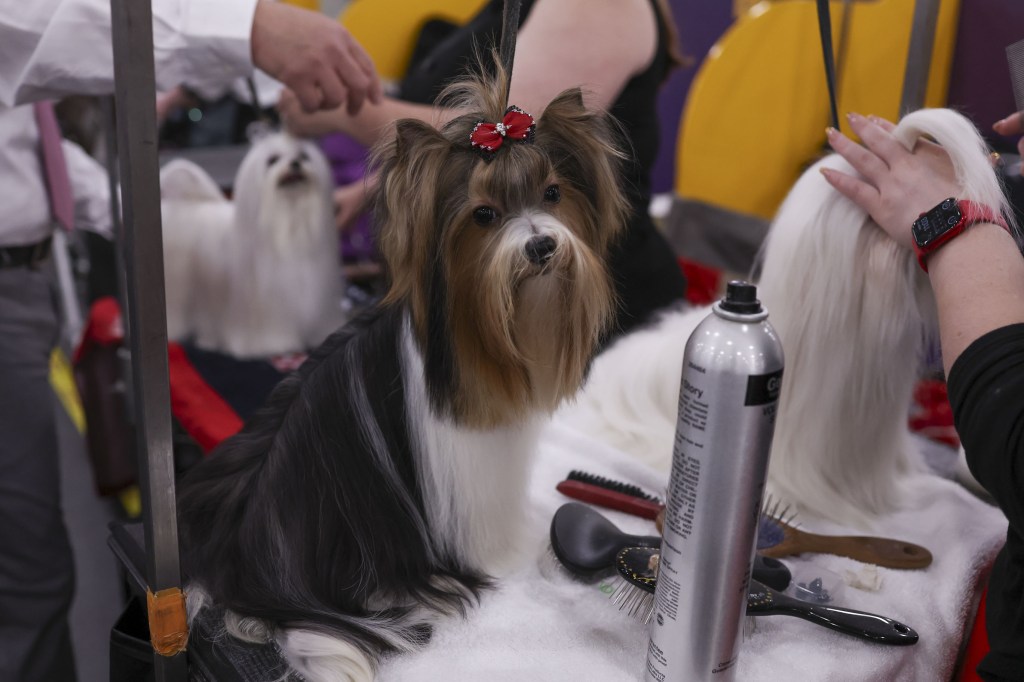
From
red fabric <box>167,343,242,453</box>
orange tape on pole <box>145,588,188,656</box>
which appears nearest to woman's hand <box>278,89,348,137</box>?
red fabric <box>167,343,242,453</box>

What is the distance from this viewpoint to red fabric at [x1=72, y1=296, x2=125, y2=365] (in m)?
2.36

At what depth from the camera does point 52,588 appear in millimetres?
1485

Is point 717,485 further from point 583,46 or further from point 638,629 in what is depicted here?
point 583,46

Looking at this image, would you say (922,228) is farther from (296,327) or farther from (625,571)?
(296,327)

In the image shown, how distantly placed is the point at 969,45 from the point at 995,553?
5.71ft

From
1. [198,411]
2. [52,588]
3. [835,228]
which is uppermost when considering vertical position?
[835,228]

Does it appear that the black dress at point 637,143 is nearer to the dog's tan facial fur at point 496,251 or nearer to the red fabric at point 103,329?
the dog's tan facial fur at point 496,251

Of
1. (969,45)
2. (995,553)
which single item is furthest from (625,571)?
(969,45)

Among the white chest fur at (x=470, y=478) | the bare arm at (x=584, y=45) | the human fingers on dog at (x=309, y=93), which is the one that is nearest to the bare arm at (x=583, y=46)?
the bare arm at (x=584, y=45)

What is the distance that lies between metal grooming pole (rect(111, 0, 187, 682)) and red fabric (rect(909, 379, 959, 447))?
1.37m

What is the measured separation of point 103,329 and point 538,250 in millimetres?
1913

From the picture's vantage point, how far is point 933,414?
1.75m

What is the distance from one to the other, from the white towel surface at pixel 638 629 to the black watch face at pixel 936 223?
1.41ft

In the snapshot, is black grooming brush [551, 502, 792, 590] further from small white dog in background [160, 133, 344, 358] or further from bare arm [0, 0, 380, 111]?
small white dog in background [160, 133, 344, 358]
